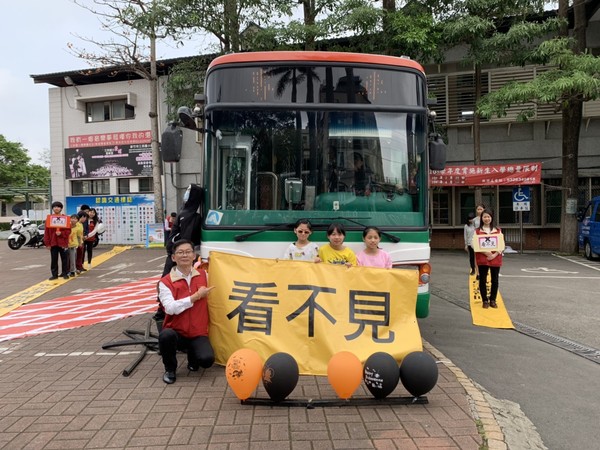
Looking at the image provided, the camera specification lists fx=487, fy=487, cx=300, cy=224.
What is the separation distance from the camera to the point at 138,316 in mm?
7934

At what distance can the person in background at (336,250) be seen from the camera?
4.98m

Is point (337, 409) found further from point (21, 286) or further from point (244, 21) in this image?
point (244, 21)

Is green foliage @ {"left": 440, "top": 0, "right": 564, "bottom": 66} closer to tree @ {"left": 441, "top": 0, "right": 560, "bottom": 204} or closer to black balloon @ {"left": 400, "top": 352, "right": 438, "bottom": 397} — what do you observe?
tree @ {"left": 441, "top": 0, "right": 560, "bottom": 204}

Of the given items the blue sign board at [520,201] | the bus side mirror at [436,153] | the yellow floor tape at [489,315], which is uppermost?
the bus side mirror at [436,153]

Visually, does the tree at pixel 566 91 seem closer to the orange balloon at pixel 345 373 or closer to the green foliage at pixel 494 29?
the green foliage at pixel 494 29

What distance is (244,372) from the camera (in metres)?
3.88

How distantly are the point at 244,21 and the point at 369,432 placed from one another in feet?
46.4

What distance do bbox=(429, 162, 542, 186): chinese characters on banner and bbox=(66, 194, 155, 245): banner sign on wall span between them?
1258 cm

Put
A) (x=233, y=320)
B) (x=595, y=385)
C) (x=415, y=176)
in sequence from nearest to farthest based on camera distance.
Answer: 1. (x=233, y=320)
2. (x=595, y=385)
3. (x=415, y=176)

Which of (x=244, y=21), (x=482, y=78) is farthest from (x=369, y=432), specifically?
(x=482, y=78)

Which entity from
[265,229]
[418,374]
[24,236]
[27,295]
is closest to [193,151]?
[24,236]

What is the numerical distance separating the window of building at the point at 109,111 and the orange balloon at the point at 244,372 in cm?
2148

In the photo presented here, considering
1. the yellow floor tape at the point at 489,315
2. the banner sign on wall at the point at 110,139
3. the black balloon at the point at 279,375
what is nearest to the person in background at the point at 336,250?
the black balloon at the point at 279,375

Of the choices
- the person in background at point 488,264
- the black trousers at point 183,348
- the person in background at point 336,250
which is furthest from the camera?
the person in background at point 488,264
